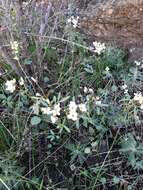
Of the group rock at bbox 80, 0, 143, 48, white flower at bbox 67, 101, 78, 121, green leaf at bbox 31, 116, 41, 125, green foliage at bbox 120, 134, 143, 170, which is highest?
rock at bbox 80, 0, 143, 48

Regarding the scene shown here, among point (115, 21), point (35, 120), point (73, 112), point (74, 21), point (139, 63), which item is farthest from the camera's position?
→ point (115, 21)

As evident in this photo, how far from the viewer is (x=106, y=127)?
82.1 inches

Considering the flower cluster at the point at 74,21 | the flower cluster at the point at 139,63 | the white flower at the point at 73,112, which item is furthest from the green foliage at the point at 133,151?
the flower cluster at the point at 74,21

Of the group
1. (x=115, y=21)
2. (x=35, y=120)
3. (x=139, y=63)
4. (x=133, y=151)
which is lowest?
(x=133, y=151)

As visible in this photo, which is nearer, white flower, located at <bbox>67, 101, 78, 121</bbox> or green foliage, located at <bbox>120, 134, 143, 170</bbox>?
white flower, located at <bbox>67, 101, 78, 121</bbox>

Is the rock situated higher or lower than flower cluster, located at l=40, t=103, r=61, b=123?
higher

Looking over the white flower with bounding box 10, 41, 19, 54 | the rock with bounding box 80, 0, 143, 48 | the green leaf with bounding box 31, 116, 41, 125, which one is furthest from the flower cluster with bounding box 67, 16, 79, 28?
the green leaf with bounding box 31, 116, 41, 125

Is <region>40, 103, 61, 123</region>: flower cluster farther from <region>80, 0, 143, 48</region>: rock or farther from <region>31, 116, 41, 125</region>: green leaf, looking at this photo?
<region>80, 0, 143, 48</region>: rock

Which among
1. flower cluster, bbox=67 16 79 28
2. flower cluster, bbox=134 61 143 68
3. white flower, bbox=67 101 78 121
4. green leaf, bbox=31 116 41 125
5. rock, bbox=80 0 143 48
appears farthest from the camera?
rock, bbox=80 0 143 48

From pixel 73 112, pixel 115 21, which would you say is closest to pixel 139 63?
pixel 115 21

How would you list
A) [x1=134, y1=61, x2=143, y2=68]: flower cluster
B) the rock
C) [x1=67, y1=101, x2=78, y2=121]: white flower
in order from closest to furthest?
[x1=67, y1=101, x2=78, y2=121]: white flower → [x1=134, y1=61, x2=143, y2=68]: flower cluster → the rock

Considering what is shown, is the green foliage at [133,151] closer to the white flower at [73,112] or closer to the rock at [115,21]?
the white flower at [73,112]

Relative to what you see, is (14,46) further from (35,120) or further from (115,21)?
(115,21)

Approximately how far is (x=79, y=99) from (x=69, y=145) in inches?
10.9
